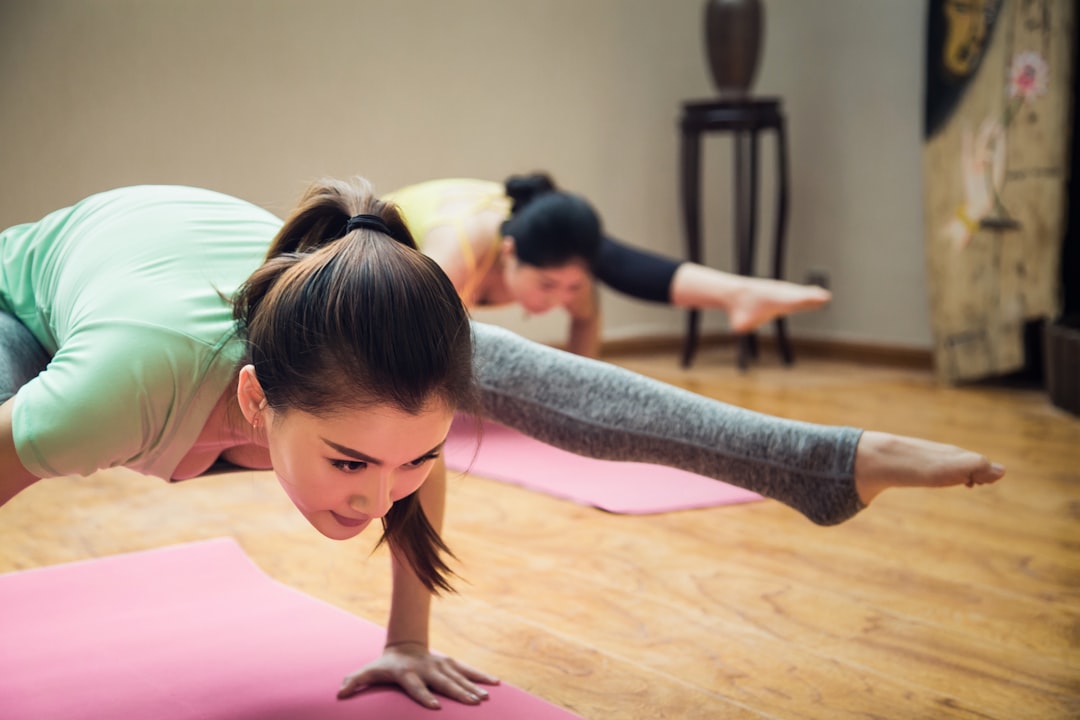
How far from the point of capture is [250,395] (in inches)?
39.6

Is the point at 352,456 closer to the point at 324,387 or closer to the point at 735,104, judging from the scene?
the point at 324,387

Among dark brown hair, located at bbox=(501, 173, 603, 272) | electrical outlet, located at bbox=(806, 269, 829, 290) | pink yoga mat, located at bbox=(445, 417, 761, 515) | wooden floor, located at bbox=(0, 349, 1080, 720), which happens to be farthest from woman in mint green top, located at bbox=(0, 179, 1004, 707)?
electrical outlet, located at bbox=(806, 269, 829, 290)

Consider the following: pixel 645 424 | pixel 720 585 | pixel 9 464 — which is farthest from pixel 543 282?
pixel 9 464

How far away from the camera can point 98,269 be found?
1132 mm

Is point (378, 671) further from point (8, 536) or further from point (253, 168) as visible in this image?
point (253, 168)

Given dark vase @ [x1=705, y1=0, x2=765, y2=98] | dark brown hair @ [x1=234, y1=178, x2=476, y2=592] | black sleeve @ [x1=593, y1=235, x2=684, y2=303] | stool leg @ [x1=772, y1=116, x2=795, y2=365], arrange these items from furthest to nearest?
stool leg @ [x1=772, y1=116, x2=795, y2=365]
dark vase @ [x1=705, y1=0, x2=765, y2=98]
black sleeve @ [x1=593, y1=235, x2=684, y2=303]
dark brown hair @ [x1=234, y1=178, x2=476, y2=592]

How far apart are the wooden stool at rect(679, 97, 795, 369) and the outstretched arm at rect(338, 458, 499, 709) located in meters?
2.50

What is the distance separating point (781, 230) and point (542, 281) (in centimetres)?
161

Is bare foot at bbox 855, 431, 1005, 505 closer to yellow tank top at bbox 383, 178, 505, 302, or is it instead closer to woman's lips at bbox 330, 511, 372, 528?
woman's lips at bbox 330, 511, 372, 528

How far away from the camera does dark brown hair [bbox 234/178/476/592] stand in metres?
0.93

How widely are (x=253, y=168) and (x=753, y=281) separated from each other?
142cm

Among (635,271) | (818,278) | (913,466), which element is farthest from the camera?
(818,278)

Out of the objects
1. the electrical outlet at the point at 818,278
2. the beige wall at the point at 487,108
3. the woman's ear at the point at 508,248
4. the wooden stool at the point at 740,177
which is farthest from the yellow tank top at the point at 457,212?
the electrical outlet at the point at 818,278

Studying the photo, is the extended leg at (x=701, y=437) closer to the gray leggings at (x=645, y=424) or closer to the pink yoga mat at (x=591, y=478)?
the gray leggings at (x=645, y=424)
